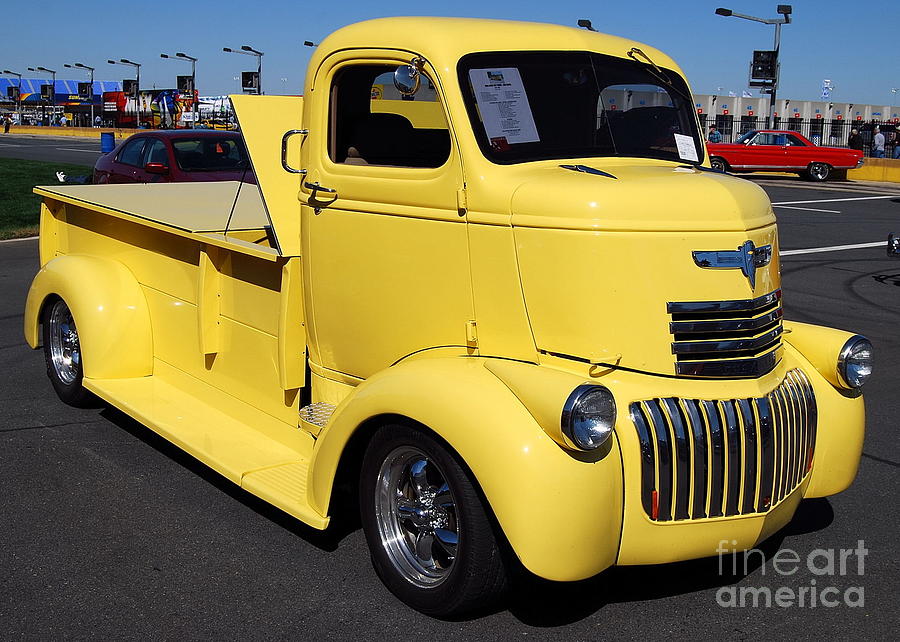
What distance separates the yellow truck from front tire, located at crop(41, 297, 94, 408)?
1.51 metres

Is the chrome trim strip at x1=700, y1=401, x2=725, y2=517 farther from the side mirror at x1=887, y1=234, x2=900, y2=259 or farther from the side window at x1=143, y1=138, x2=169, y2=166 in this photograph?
the side window at x1=143, y1=138, x2=169, y2=166

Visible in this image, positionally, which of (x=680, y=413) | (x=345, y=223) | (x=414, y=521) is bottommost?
(x=414, y=521)

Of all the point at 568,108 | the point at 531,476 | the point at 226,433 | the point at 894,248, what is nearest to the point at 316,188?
the point at 568,108

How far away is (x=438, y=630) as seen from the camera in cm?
352

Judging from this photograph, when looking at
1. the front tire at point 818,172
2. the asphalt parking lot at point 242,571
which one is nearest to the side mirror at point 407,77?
the asphalt parking lot at point 242,571

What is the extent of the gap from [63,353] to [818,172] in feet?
93.7

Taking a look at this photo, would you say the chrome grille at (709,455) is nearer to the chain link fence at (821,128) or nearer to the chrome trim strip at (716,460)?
the chrome trim strip at (716,460)

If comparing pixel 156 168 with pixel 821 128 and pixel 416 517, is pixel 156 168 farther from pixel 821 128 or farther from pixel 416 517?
pixel 821 128

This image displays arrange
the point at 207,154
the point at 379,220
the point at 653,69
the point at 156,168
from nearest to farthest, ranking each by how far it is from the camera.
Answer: the point at 379,220 < the point at 653,69 < the point at 156,168 < the point at 207,154

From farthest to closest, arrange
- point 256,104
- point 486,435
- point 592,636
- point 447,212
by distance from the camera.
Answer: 1. point 256,104
2. point 447,212
3. point 592,636
4. point 486,435

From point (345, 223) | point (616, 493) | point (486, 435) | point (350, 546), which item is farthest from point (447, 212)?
point (350, 546)

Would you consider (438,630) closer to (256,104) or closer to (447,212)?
(447,212)

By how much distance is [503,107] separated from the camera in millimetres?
3885

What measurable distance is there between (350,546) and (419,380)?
1.04m
